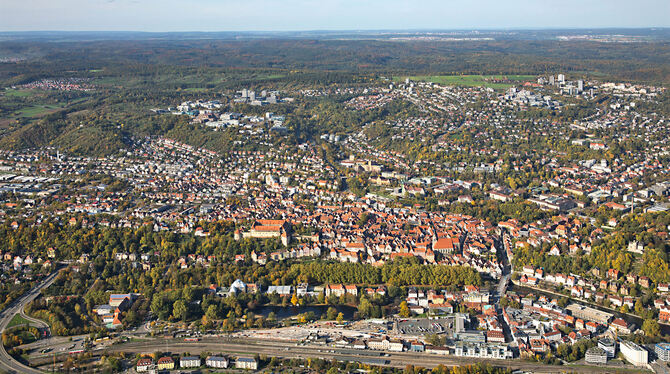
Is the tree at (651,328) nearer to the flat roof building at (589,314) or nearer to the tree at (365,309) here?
the flat roof building at (589,314)

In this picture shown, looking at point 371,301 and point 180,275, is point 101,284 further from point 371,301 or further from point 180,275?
point 371,301

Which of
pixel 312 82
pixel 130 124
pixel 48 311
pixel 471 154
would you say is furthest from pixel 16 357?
pixel 312 82

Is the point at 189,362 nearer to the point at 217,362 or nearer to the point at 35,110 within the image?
the point at 217,362

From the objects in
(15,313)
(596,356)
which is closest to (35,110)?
(15,313)

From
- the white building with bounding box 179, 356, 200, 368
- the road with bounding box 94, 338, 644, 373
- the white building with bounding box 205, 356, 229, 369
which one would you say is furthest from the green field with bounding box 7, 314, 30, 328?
the white building with bounding box 205, 356, 229, 369

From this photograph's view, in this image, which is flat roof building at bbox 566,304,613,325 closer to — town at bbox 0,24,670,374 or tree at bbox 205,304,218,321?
town at bbox 0,24,670,374

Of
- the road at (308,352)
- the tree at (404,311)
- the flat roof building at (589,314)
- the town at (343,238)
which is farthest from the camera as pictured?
the tree at (404,311)

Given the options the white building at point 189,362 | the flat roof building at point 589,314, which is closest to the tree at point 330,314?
the white building at point 189,362
